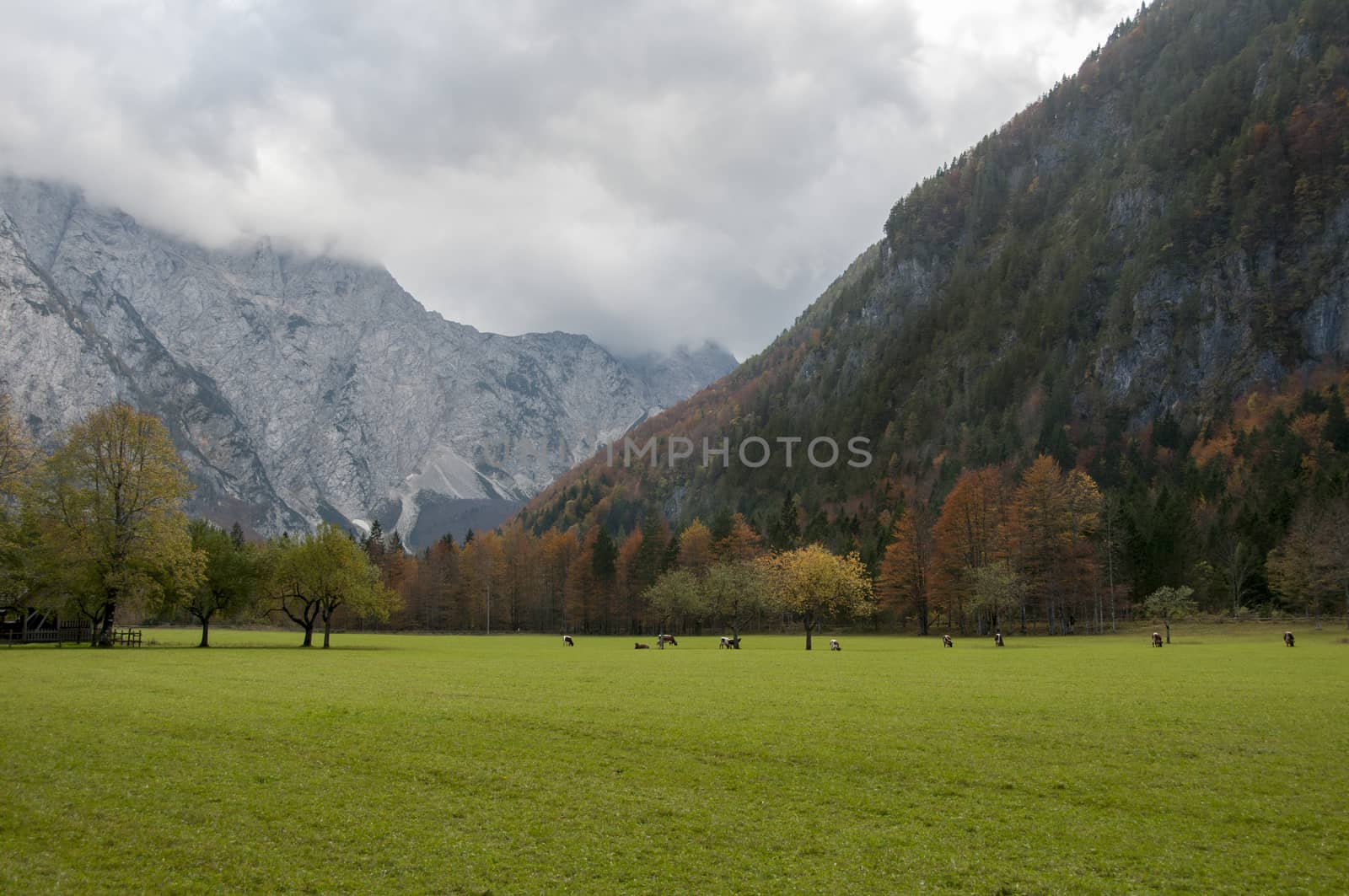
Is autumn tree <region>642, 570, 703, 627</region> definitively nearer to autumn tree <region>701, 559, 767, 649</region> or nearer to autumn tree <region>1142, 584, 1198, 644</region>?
autumn tree <region>701, 559, 767, 649</region>

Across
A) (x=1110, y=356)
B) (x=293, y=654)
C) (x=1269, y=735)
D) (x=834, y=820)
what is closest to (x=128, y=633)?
(x=293, y=654)

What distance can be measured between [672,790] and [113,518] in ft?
223

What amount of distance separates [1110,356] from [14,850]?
19425 centimetres

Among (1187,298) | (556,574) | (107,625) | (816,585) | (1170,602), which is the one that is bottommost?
(107,625)

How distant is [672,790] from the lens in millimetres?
16219

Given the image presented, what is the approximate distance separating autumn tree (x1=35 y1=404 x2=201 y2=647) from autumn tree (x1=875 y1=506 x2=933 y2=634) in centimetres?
7888

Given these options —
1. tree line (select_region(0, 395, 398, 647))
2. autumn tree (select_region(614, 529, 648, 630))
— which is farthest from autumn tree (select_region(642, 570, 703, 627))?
tree line (select_region(0, 395, 398, 647))

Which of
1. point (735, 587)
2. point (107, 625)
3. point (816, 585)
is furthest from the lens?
point (735, 587)

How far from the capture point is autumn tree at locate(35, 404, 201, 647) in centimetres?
6378

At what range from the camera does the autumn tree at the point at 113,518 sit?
63781 mm

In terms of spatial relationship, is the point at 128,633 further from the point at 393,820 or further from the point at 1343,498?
the point at 1343,498

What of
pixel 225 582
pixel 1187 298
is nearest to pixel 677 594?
pixel 225 582

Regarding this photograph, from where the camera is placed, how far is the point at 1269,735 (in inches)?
818

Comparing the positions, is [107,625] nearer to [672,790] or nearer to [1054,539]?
[672,790]
